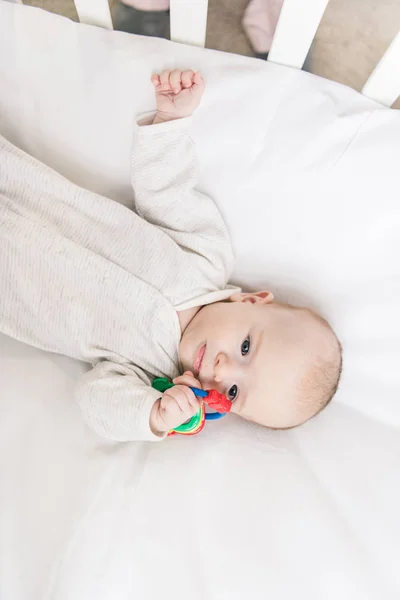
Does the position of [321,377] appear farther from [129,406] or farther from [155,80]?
[155,80]

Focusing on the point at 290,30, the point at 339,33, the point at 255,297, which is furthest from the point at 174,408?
the point at 339,33

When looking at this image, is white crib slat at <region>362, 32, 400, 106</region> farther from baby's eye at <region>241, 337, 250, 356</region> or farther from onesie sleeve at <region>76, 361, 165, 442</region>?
onesie sleeve at <region>76, 361, 165, 442</region>

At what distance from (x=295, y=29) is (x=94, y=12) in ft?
1.16

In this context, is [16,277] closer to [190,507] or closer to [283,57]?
[190,507]

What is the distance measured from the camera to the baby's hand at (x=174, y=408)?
768mm

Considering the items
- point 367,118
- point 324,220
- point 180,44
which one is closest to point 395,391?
point 324,220

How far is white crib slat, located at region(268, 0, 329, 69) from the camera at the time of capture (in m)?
0.80

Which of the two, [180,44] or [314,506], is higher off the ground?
→ [180,44]

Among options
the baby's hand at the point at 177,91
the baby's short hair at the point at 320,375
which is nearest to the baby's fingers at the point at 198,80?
the baby's hand at the point at 177,91

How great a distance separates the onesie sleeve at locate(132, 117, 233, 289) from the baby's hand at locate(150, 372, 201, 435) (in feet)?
0.82

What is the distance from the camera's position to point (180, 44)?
0.92m

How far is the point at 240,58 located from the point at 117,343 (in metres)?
0.54

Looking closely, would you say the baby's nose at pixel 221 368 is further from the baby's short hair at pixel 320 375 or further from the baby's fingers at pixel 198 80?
the baby's fingers at pixel 198 80

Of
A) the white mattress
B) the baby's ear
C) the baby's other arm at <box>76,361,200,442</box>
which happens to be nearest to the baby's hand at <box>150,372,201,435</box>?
the baby's other arm at <box>76,361,200,442</box>
